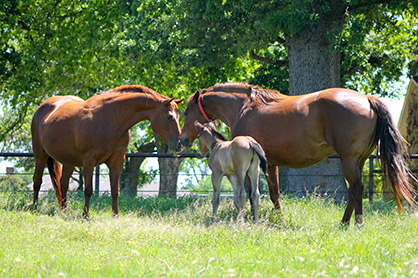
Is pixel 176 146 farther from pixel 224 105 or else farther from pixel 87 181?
pixel 87 181

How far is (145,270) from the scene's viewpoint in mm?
4379

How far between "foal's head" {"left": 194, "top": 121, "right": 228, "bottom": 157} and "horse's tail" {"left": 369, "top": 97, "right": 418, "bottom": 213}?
7.87 feet

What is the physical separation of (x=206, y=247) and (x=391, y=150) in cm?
312

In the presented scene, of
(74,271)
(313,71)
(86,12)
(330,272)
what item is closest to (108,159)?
→ (74,271)

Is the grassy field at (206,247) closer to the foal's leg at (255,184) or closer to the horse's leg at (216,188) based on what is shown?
the horse's leg at (216,188)

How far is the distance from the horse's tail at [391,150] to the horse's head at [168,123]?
Result: 3080 mm

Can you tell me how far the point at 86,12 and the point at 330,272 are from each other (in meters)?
17.4

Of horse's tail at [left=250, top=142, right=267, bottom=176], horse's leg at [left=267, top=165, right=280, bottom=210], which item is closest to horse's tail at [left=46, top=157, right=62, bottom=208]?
horse's leg at [left=267, top=165, right=280, bottom=210]

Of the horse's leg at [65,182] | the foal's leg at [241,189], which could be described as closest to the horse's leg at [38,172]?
the horse's leg at [65,182]

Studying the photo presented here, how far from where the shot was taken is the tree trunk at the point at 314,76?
37.7ft

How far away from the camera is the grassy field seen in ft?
14.2

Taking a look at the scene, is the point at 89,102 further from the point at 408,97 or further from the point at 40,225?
the point at 408,97

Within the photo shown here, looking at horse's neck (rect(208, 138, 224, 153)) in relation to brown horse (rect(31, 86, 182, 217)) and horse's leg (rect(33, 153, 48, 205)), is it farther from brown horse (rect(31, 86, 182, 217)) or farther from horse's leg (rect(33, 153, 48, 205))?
horse's leg (rect(33, 153, 48, 205))

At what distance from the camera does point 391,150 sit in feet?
22.5
